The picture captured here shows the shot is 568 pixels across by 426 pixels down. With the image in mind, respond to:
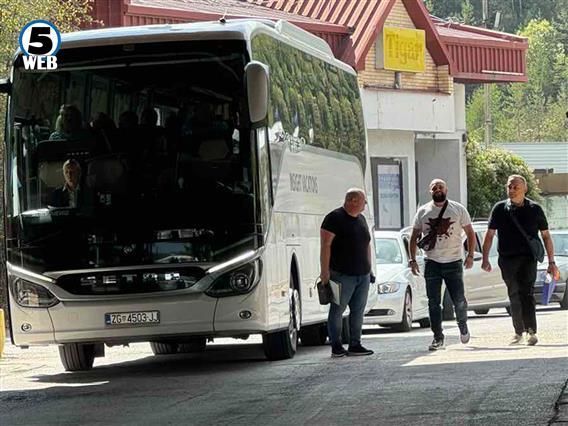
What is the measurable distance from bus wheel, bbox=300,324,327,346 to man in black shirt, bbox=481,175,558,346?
3.14 metres

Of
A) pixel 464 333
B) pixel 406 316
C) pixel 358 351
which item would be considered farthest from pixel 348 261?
pixel 406 316

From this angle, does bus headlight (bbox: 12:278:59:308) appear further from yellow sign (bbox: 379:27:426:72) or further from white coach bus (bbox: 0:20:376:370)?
yellow sign (bbox: 379:27:426:72)

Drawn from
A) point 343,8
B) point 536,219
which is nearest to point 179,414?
point 536,219

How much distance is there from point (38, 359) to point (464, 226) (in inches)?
230

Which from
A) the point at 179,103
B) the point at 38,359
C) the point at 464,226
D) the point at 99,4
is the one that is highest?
the point at 99,4

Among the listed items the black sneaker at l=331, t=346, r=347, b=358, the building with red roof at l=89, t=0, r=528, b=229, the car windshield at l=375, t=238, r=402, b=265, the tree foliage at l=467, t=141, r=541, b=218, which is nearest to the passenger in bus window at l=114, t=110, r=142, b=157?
the black sneaker at l=331, t=346, r=347, b=358

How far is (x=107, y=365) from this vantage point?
19516 millimetres

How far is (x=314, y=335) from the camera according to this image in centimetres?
2153

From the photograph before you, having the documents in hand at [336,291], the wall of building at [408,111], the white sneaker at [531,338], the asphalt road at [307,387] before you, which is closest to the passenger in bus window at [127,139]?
the asphalt road at [307,387]

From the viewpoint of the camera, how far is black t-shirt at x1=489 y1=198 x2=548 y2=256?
749 inches

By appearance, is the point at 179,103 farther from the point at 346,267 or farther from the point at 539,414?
the point at 539,414

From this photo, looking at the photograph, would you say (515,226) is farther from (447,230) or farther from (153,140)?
(153,140)

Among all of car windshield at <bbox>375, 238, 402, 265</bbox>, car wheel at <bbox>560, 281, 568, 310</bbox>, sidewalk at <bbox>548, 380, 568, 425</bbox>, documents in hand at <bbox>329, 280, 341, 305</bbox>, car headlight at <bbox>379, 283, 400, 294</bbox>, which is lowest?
car wheel at <bbox>560, 281, 568, 310</bbox>

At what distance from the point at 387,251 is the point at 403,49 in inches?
817
